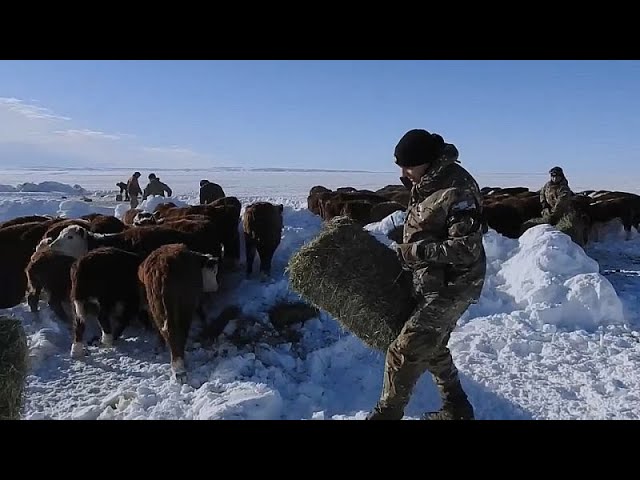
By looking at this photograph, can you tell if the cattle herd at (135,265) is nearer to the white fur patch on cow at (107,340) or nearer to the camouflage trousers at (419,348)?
the white fur patch on cow at (107,340)

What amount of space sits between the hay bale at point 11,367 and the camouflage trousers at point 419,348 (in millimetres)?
Answer: 2921

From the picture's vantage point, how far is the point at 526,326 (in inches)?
290

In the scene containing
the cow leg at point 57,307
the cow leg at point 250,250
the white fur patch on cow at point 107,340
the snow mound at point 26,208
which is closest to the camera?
the white fur patch on cow at point 107,340

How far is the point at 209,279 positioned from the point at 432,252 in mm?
4279

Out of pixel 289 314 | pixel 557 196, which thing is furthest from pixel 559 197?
pixel 289 314

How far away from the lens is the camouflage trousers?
4.02 metres

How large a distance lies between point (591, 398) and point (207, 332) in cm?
464

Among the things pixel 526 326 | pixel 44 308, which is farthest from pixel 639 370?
pixel 44 308

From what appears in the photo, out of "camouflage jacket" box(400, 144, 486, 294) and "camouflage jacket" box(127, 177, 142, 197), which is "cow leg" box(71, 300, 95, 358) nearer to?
"camouflage jacket" box(400, 144, 486, 294)

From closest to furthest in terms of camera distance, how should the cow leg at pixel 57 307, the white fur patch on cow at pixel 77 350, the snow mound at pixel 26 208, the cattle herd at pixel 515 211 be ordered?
1. the white fur patch on cow at pixel 77 350
2. the cow leg at pixel 57 307
3. the cattle herd at pixel 515 211
4. the snow mound at pixel 26 208

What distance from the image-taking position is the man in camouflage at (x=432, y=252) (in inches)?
151

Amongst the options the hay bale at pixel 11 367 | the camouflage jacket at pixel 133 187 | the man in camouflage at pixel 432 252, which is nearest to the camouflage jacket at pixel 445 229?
the man in camouflage at pixel 432 252
